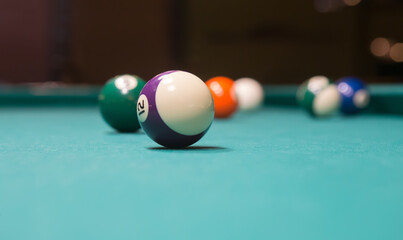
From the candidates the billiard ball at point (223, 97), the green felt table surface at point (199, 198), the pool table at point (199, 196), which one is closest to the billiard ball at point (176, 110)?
the pool table at point (199, 196)

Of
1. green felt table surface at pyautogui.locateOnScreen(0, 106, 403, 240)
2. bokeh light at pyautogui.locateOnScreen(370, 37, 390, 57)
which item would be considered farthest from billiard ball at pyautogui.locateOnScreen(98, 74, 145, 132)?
bokeh light at pyautogui.locateOnScreen(370, 37, 390, 57)

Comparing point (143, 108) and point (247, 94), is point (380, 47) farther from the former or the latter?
point (143, 108)

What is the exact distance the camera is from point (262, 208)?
4.48 feet

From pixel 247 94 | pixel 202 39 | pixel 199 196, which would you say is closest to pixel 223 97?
pixel 247 94

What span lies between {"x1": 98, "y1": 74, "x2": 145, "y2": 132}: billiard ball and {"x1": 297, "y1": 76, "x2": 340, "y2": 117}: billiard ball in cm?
215

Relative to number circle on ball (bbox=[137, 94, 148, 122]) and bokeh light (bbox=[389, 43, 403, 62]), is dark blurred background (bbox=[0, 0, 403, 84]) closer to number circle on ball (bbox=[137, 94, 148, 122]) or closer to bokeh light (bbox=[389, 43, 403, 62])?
bokeh light (bbox=[389, 43, 403, 62])

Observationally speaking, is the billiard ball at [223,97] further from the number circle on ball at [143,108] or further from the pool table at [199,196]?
the pool table at [199,196]

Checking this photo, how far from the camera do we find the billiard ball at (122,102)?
10.6 feet

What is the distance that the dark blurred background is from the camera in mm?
10148

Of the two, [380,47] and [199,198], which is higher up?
[199,198]

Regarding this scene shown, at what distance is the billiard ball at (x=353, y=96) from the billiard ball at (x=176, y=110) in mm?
3088

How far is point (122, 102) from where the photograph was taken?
3230 mm

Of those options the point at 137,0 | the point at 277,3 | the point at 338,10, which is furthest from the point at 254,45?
the point at 137,0

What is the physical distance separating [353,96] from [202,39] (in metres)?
6.29
